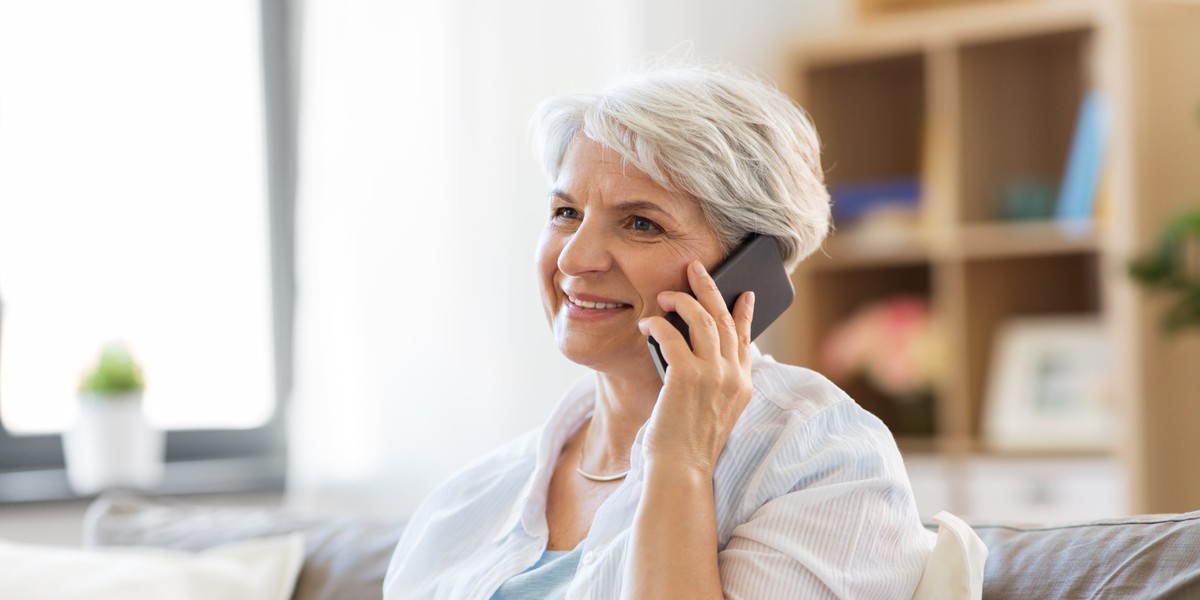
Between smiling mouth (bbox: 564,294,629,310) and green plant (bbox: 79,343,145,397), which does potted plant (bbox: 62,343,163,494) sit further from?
smiling mouth (bbox: 564,294,629,310)

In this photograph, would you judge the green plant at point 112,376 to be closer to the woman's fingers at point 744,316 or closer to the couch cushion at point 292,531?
the couch cushion at point 292,531

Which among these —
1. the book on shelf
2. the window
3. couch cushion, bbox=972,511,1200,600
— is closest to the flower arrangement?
the book on shelf

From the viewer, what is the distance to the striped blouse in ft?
4.03

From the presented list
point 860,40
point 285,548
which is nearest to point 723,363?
point 285,548

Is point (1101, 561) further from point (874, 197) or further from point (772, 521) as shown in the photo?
point (874, 197)

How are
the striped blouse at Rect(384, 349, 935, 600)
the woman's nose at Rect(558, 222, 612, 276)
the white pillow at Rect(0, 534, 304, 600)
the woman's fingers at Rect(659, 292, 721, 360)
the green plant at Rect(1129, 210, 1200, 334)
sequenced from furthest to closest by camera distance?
the green plant at Rect(1129, 210, 1200, 334) < the white pillow at Rect(0, 534, 304, 600) < the woman's nose at Rect(558, 222, 612, 276) < the woman's fingers at Rect(659, 292, 721, 360) < the striped blouse at Rect(384, 349, 935, 600)

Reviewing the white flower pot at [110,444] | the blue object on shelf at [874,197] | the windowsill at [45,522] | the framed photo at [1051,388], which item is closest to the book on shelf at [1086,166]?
the framed photo at [1051,388]

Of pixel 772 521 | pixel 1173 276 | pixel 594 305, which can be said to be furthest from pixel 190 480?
pixel 1173 276

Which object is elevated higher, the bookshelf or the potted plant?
the bookshelf

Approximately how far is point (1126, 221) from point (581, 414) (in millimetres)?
1793

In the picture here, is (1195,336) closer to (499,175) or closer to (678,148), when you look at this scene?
(499,175)

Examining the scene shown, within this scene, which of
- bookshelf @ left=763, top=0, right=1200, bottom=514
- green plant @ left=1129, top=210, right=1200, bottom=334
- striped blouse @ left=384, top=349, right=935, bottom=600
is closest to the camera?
striped blouse @ left=384, top=349, right=935, bottom=600

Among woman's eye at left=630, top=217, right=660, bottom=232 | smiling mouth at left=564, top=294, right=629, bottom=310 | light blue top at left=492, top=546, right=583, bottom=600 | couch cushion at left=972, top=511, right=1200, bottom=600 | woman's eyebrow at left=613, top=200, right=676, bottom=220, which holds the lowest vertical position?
light blue top at left=492, top=546, right=583, bottom=600

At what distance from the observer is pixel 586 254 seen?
4.74ft
